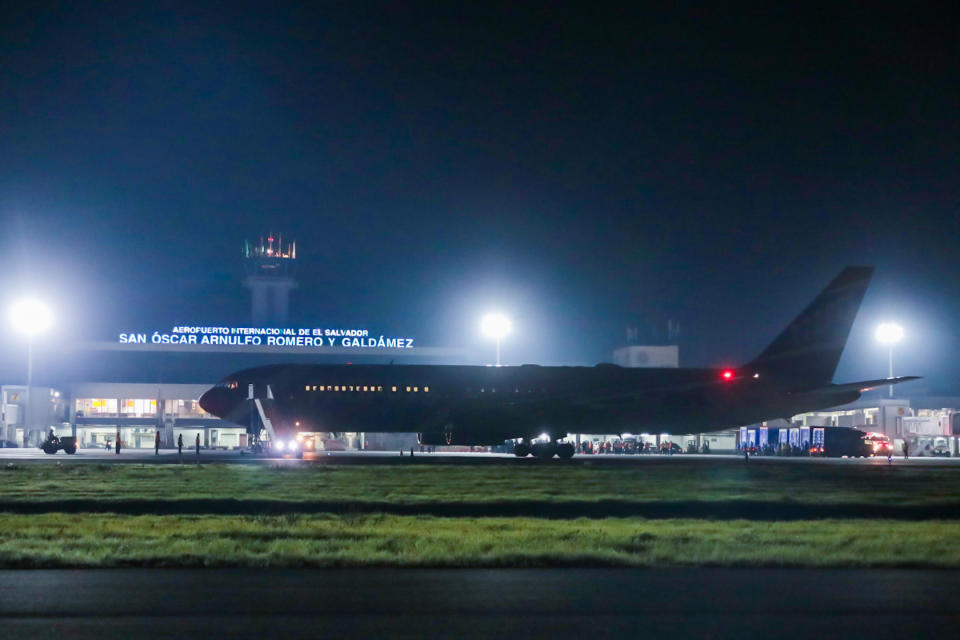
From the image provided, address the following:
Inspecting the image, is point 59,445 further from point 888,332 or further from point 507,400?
point 888,332

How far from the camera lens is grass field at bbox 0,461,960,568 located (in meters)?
19.6

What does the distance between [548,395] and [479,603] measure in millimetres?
49255

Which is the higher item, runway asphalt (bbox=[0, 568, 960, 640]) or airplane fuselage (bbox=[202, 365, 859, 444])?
airplane fuselage (bbox=[202, 365, 859, 444])

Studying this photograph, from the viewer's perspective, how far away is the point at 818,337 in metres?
67.1

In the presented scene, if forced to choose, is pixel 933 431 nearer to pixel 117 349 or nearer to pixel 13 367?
pixel 117 349

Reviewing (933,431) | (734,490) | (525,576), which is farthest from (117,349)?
(525,576)

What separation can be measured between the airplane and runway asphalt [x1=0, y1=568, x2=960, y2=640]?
148 ft

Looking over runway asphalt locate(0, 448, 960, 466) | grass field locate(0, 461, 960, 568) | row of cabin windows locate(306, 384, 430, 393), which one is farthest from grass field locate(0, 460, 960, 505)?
row of cabin windows locate(306, 384, 430, 393)

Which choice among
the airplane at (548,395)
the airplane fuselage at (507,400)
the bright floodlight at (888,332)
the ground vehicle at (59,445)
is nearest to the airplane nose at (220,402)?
the airplane at (548,395)

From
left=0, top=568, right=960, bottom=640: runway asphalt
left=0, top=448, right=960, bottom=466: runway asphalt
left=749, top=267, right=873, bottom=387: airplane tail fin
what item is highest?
left=749, top=267, right=873, bottom=387: airplane tail fin

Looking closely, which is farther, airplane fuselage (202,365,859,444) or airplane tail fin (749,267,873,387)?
airplane tail fin (749,267,873,387)

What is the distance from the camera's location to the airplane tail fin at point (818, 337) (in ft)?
220

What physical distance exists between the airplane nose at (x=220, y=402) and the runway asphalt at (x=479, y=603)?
50365 mm

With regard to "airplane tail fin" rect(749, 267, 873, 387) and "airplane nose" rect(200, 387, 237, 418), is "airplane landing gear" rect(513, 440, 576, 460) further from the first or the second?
"airplane nose" rect(200, 387, 237, 418)
